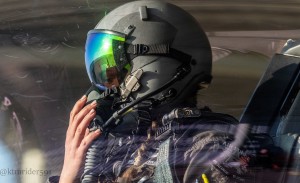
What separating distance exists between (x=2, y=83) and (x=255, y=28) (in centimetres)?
79

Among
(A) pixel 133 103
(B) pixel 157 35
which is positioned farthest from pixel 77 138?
(B) pixel 157 35

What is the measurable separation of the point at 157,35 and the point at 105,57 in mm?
183

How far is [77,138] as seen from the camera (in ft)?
5.76

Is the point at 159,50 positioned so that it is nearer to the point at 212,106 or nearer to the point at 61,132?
the point at 212,106

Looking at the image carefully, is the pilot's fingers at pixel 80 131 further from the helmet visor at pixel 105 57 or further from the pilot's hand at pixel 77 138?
the helmet visor at pixel 105 57

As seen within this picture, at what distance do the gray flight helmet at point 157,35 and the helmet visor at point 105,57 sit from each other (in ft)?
0.08

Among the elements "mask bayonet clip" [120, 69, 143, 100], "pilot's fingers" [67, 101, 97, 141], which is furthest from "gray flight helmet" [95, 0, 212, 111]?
"pilot's fingers" [67, 101, 97, 141]

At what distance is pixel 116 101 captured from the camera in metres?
1.85

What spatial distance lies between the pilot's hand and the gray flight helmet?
164 mm

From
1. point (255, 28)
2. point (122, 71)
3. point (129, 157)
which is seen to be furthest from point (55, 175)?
point (255, 28)

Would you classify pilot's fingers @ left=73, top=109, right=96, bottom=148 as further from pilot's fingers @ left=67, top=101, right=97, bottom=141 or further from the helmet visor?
the helmet visor

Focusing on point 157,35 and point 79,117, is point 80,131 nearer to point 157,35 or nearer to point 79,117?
point 79,117

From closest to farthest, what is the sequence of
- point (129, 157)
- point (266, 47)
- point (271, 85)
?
point (129, 157)
point (266, 47)
point (271, 85)

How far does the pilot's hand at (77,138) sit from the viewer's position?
1.73m
